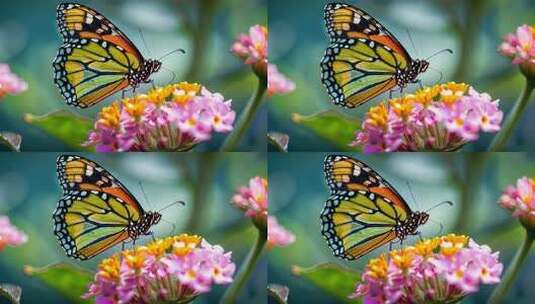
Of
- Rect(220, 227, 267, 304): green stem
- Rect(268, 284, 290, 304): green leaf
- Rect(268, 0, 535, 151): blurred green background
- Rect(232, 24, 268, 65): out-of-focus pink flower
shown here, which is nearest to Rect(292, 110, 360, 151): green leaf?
Rect(268, 0, 535, 151): blurred green background

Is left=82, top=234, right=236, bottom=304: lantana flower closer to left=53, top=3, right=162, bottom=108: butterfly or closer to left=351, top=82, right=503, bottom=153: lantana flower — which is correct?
left=53, top=3, right=162, bottom=108: butterfly

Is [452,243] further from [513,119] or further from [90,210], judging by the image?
[90,210]

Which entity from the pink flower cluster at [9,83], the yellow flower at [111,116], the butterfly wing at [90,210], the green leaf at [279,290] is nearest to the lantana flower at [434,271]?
the green leaf at [279,290]

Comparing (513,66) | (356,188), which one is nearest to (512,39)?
(513,66)

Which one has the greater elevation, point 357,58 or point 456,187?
point 357,58

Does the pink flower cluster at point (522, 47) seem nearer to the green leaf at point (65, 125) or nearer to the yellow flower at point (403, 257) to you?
the yellow flower at point (403, 257)

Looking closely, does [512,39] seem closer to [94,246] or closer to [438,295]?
[438,295]

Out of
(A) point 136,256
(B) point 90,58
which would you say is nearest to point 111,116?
(B) point 90,58
